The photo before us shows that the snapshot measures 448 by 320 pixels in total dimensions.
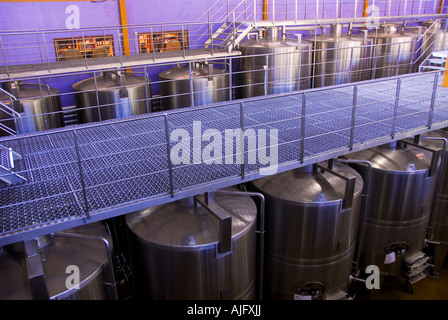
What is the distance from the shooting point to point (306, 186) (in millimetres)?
2641

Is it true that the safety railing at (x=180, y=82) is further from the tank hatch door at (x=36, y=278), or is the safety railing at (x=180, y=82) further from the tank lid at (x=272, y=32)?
the tank hatch door at (x=36, y=278)

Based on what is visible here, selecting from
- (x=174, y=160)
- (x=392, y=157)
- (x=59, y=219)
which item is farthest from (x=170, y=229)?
(x=392, y=157)

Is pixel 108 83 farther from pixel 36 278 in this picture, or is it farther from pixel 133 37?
pixel 36 278

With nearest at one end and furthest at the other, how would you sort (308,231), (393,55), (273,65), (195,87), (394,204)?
1. (308,231)
2. (394,204)
3. (195,87)
4. (273,65)
5. (393,55)

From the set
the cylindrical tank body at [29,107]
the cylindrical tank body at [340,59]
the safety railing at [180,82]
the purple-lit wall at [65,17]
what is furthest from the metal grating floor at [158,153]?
the cylindrical tank body at [340,59]

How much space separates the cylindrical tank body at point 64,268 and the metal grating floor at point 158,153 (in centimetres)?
17

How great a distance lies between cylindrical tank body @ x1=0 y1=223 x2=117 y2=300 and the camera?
5.82 feet

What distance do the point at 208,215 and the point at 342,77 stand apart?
13.1 feet

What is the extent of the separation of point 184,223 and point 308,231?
854 millimetres

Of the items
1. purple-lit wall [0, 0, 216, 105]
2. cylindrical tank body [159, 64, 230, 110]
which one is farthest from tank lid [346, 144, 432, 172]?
purple-lit wall [0, 0, 216, 105]

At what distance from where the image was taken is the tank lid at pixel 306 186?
2.56 metres

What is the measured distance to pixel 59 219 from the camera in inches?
71.3

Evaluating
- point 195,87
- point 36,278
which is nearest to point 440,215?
point 195,87

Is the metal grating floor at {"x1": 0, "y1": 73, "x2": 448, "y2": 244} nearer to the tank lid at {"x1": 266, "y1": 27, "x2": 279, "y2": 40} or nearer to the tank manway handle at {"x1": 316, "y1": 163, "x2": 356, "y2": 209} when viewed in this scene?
the tank manway handle at {"x1": 316, "y1": 163, "x2": 356, "y2": 209}
